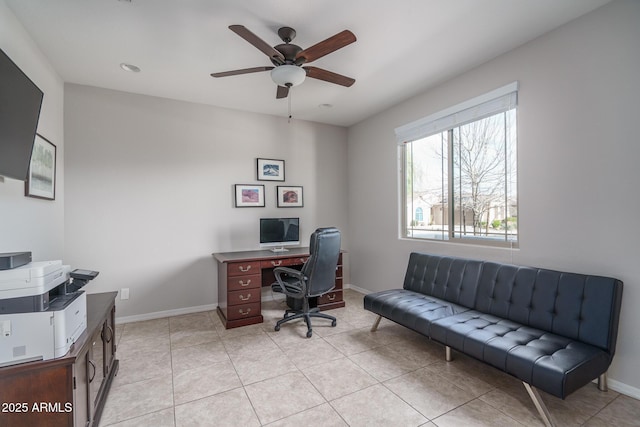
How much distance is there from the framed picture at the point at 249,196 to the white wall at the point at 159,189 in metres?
0.08

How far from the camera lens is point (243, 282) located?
3.28m

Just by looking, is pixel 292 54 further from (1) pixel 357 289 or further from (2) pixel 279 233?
(1) pixel 357 289

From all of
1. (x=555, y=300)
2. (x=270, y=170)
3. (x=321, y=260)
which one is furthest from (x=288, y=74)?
(x=555, y=300)

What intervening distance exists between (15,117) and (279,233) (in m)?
2.66

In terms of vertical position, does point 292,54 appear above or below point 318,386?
above

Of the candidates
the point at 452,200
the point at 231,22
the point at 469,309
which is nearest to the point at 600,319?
the point at 469,309

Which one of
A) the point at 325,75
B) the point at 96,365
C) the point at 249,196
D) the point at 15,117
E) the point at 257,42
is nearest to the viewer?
the point at 15,117

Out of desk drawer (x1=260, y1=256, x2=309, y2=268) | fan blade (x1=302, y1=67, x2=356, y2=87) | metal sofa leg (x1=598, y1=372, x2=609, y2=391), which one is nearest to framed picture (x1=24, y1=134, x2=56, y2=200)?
desk drawer (x1=260, y1=256, x2=309, y2=268)

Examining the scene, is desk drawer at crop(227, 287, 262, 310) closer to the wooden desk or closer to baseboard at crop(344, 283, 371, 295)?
the wooden desk


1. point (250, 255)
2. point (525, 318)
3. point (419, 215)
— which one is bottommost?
point (525, 318)

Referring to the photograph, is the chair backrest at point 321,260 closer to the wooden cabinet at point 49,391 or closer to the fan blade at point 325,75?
the fan blade at point 325,75

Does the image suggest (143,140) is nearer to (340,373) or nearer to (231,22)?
(231,22)

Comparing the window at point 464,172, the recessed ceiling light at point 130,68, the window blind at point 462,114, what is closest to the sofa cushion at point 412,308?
the window at point 464,172

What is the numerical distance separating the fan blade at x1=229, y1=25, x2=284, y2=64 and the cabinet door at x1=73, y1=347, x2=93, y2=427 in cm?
196
